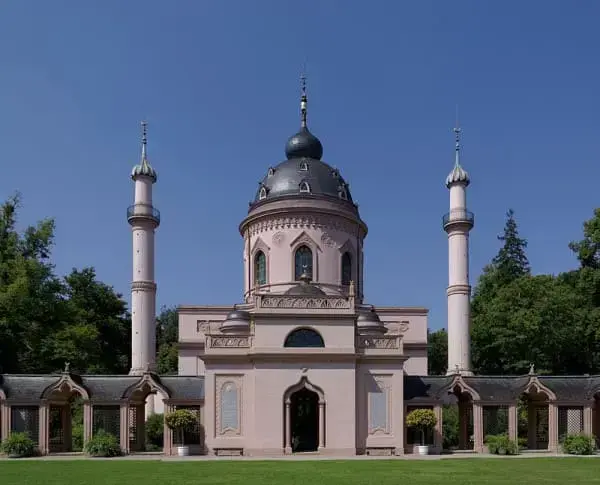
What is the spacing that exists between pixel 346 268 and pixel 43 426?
18.7m

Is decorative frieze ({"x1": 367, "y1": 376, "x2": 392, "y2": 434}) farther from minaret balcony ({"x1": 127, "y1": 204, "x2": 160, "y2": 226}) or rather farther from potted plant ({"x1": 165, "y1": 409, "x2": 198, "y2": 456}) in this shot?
minaret balcony ({"x1": 127, "y1": 204, "x2": 160, "y2": 226})

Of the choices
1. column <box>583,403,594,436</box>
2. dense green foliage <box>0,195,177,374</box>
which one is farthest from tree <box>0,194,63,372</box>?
column <box>583,403,594,436</box>

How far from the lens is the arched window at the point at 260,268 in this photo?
42516 millimetres

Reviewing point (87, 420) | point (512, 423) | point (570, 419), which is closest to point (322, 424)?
point (512, 423)

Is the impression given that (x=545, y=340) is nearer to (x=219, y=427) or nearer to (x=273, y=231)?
(x=273, y=231)

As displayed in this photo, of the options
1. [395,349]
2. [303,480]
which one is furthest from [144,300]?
[303,480]

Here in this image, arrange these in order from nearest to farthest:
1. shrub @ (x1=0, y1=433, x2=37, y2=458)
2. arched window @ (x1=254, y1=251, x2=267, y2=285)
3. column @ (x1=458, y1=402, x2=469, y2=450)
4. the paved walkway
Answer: the paved walkway → shrub @ (x1=0, y1=433, x2=37, y2=458) → column @ (x1=458, y1=402, x2=469, y2=450) → arched window @ (x1=254, y1=251, x2=267, y2=285)

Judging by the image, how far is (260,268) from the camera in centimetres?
4291

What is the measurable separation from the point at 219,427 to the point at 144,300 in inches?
507

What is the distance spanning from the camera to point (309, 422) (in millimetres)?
34312

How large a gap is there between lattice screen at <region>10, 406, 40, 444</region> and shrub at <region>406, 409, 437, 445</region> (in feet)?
54.7

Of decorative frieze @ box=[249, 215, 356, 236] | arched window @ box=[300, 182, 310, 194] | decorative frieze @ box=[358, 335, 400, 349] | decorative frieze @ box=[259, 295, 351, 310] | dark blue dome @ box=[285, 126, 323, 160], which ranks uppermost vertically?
dark blue dome @ box=[285, 126, 323, 160]

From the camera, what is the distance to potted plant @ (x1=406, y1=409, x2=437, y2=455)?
32281 mm

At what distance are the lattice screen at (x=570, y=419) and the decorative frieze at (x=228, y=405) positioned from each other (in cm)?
1529
